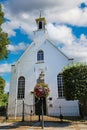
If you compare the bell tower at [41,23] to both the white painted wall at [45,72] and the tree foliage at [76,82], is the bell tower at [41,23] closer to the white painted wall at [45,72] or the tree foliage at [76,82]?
the white painted wall at [45,72]

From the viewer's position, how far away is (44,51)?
27469mm

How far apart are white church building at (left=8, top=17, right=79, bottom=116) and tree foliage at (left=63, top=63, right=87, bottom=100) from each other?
715cm

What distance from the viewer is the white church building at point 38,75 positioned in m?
25.1

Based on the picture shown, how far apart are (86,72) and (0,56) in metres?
8.68

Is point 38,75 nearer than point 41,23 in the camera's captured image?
Yes

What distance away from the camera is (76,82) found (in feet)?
58.6

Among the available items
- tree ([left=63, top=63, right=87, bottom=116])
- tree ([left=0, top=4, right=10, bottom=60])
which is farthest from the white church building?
tree ([left=0, top=4, right=10, bottom=60])

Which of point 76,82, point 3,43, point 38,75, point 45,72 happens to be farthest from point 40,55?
point 76,82

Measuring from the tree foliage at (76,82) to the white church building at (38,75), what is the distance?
715cm

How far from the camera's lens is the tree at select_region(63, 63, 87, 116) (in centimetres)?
1748

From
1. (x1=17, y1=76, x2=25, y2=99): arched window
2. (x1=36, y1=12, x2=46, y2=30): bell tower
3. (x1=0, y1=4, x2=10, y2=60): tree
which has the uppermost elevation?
(x1=36, y1=12, x2=46, y2=30): bell tower

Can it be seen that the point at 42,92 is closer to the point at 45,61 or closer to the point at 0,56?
the point at 0,56

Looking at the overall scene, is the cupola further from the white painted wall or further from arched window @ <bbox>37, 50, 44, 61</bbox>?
arched window @ <bbox>37, 50, 44, 61</bbox>

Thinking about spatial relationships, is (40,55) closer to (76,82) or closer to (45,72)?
(45,72)
